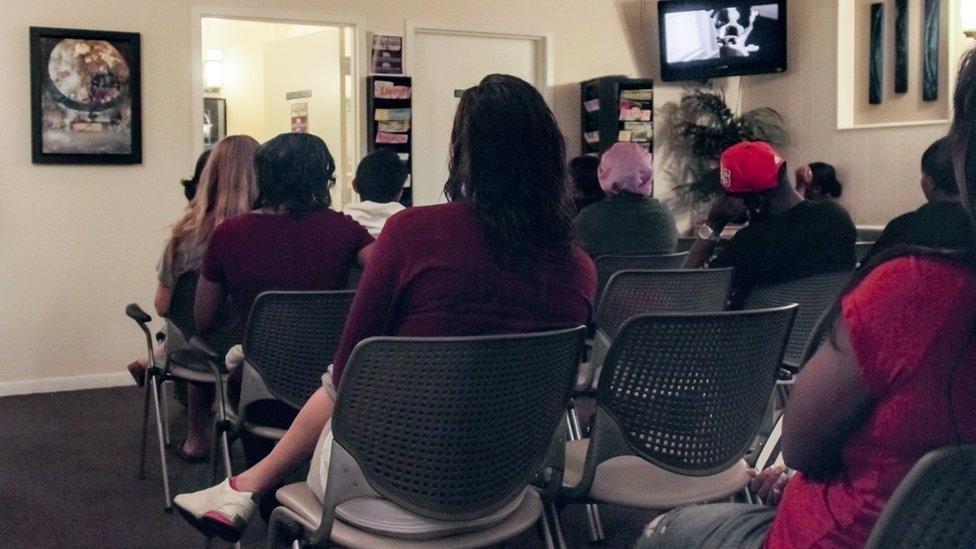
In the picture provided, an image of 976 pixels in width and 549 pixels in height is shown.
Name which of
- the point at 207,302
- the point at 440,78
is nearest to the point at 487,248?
the point at 207,302

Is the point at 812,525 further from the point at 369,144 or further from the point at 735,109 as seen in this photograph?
the point at 735,109

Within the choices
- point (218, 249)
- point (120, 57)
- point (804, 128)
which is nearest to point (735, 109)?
point (804, 128)

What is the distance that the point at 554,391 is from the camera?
73.7 inches

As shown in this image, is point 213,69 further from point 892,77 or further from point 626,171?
point 626,171

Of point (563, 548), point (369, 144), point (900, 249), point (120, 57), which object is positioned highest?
point (120, 57)

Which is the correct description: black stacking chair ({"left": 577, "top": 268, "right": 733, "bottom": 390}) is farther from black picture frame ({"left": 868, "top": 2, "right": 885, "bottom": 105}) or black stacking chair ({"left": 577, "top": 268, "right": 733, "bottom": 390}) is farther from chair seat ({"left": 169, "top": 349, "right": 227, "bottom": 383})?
black picture frame ({"left": 868, "top": 2, "right": 885, "bottom": 105})

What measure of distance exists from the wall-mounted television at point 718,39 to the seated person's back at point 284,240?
14.8 feet

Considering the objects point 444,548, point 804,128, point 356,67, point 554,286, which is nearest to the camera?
point 444,548

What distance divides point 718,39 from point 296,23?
276cm

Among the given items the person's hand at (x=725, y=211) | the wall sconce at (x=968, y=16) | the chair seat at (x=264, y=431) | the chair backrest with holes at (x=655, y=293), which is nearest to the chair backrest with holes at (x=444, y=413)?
the chair seat at (x=264, y=431)

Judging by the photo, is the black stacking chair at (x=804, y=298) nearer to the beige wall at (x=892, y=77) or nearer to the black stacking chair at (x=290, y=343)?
the black stacking chair at (x=290, y=343)

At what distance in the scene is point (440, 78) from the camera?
6.70 m

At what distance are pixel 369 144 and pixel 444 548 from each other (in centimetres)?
481

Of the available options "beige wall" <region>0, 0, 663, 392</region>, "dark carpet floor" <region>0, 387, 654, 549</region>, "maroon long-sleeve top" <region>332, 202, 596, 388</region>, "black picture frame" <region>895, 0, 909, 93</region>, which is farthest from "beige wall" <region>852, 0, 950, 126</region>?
"maroon long-sleeve top" <region>332, 202, 596, 388</region>
